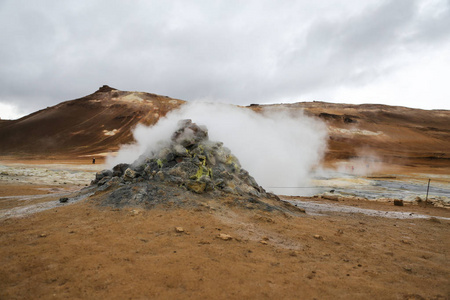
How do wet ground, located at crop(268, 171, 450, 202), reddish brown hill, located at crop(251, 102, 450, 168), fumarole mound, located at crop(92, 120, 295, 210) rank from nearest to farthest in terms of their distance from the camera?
fumarole mound, located at crop(92, 120, 295, 210)
wet ground, located at crop(268, 171, 450, 202)
reddish brown hill, located at crop(251, 102, 450, 168)

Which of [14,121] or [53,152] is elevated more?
[14,121]

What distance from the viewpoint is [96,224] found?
5484 millimetres

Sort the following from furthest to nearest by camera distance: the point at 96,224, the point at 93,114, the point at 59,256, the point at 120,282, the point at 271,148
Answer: the point at 93,114, the point at 271,148, the point at 96,224, the point at 59,256, the point at 120,282

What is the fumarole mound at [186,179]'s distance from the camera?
22.6ft

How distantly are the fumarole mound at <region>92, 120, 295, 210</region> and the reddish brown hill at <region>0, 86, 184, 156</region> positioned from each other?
3439 centimetres

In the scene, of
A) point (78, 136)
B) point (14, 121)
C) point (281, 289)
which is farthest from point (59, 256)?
point (14, 121)

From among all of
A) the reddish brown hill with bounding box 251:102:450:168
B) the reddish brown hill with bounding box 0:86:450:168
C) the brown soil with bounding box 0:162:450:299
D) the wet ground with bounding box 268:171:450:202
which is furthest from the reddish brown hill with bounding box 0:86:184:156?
the brown soil with bounding box 0:162:450:299

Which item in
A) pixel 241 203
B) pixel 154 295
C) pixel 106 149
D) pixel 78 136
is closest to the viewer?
pixel 154 295

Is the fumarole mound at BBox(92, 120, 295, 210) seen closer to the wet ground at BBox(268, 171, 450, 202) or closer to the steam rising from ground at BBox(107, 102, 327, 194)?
the steam rising from ground at BBox(107, 102, 327, 194)

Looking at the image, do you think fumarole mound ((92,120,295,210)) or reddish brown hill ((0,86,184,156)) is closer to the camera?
fumarole mound ((92,120,295,210))

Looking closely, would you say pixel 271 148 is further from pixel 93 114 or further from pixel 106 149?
pixel 93 114

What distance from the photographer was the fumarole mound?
6.88 m

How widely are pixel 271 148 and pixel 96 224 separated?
1130cm

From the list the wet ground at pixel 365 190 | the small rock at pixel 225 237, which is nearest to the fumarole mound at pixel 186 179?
the small rock at pixel 225 237
